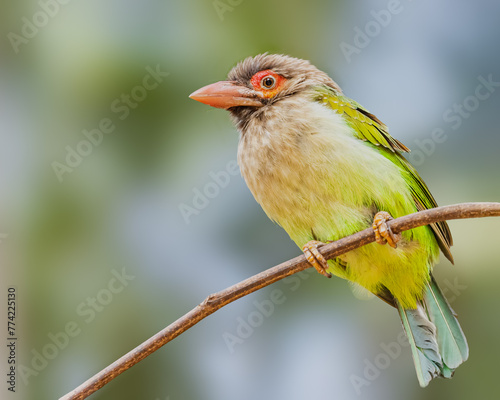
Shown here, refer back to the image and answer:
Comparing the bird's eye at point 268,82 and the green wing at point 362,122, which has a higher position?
the bird's eye at point 268,82

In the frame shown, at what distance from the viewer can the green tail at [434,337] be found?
2.27 m

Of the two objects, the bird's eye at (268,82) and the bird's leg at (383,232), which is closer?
the bird's leg at (383,232)

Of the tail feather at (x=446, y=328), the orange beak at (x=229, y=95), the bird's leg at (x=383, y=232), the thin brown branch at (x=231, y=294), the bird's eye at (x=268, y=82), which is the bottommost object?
the tail feather at (x=446, y=328)

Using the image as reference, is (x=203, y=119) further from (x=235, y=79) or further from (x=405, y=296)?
(x=405, y=296)

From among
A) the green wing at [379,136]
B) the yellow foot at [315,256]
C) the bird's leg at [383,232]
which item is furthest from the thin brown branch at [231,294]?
the green wing at [379,136]

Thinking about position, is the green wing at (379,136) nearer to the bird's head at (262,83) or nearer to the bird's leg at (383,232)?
the bird's head at (262,83)

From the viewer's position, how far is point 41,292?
3.14 metres

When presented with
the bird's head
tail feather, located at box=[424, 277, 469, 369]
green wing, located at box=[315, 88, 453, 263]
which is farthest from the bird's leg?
the bird's head

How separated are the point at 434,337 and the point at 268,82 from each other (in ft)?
4.18

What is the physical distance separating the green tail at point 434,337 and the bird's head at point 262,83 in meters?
1.02

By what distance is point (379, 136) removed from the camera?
8.01 ft

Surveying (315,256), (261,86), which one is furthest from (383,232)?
(261,86)

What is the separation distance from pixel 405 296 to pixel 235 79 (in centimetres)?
120

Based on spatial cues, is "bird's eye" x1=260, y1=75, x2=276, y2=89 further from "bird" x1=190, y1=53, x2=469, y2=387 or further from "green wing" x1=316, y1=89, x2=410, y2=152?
"green wing" x1=316, y1=89, x2=410, y2=152
